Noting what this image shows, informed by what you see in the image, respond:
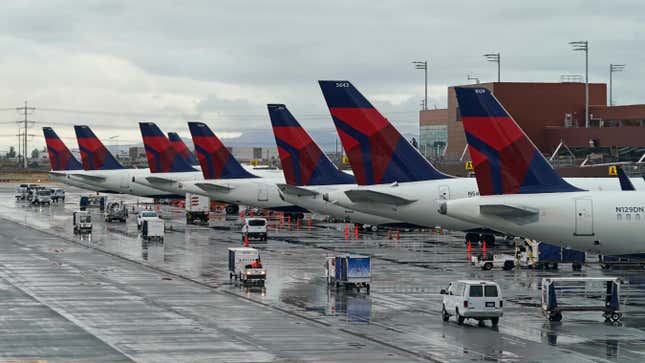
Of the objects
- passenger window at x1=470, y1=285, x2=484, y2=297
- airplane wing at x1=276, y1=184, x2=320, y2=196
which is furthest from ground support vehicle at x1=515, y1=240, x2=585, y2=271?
airplane wing at x1=276, y1=184, x2=320, y2=196

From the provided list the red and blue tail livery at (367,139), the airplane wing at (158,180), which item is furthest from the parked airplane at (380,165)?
the airplane wing at (158,180)

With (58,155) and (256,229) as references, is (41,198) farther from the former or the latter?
(256,229)

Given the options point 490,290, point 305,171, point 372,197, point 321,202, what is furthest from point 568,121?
point 490,290

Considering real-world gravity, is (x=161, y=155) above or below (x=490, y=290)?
above

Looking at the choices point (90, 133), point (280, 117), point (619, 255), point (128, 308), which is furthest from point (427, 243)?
point (90, 133)

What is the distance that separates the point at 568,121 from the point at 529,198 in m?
106

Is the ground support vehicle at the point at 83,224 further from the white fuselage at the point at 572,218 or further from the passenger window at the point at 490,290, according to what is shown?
the passenger window at the point at 490,290

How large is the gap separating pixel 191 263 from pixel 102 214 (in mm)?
64215

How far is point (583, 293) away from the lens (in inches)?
1999

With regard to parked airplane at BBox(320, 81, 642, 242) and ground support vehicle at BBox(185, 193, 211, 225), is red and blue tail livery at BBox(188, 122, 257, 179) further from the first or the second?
parked airplane at BBox(320, 81, 642, 242)

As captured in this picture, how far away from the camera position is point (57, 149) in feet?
530

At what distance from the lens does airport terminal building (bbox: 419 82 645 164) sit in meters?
144

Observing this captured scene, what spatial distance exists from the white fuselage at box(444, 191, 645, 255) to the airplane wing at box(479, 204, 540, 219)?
1.8 inches

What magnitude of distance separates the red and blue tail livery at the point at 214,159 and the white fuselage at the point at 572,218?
63.0 m
